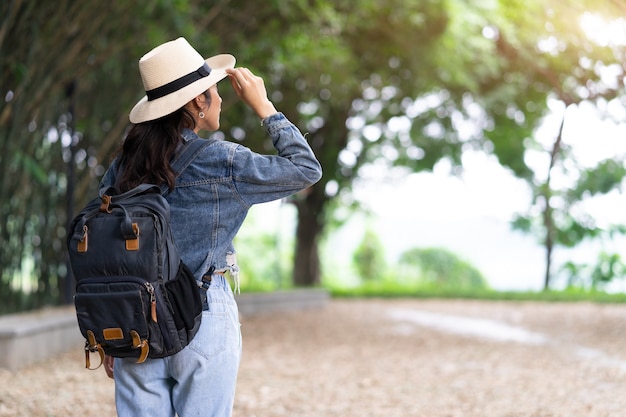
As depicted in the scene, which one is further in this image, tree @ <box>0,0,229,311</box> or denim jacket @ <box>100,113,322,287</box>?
tree @ <box>0,0,229,311</box>

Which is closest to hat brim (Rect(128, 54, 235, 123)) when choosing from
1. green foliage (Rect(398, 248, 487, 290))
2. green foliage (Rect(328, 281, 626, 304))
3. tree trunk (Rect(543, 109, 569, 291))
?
green foliage (Rect(328, 281, 626, 304))

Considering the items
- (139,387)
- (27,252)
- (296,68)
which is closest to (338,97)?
(296,68)

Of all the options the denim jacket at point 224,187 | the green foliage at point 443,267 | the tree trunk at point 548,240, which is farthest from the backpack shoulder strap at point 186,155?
the green foliage at point 443,267

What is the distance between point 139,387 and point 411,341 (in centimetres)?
615

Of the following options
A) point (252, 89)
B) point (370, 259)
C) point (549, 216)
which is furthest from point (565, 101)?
point (252, 89)

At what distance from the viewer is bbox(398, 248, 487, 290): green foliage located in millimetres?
17812

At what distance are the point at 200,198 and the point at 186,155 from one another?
0.32 feet

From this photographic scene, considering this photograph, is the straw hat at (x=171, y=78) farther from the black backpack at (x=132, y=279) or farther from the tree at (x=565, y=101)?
the tree at (x=565, y=101)

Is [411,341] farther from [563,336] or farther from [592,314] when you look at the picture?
[592,314]

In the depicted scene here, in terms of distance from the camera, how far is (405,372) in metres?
5.93

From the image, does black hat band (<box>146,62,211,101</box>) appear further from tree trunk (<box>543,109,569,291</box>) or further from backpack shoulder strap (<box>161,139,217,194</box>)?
tree trunk (<box>543,109,569,291</box>)

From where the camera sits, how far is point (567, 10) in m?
8.73

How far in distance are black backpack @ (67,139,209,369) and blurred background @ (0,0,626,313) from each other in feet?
14.4

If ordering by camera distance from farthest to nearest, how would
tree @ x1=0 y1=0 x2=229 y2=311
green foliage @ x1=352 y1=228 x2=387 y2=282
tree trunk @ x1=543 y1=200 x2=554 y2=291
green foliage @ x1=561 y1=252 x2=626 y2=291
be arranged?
green foliage @ x1=352 y1=228 x2=387 y2=282, green foliage @ x1=561 y1=252 x2=626 y2=291, tree trunk @ x1=543 y1=200 x2=554 y2=291, tree @ x1=0 y1=0 x2=229 y2=311
